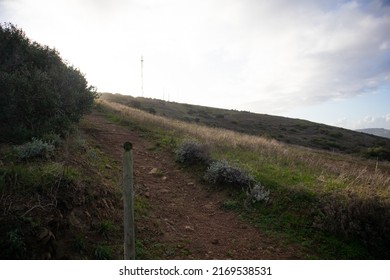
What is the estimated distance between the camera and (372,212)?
663 cm

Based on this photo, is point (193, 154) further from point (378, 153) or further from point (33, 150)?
point (378, 153)

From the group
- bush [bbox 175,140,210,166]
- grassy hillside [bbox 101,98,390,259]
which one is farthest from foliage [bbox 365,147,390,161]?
bush [bbox 175,140,210,166]

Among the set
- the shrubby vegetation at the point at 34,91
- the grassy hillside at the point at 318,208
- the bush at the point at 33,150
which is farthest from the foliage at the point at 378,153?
the bush at the point at 33,150

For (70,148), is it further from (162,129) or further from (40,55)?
(162,129)

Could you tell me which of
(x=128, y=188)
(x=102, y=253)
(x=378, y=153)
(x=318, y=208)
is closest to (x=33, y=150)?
(x=102, y=253)

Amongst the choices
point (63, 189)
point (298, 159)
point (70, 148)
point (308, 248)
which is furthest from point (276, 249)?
point (298, 159)

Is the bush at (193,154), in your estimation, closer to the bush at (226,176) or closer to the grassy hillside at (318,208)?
the grassy hillside at (318,208)

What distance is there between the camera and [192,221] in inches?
286

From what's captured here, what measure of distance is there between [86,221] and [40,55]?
799 centimetres

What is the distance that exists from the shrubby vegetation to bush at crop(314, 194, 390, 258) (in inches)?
307

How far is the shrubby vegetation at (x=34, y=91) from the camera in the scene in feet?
26.6

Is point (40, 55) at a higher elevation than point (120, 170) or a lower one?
higher

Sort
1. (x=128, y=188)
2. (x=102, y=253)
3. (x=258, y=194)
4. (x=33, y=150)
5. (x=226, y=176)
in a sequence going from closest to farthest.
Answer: (x=128, y=188)
(x=102, y=253)
(x=33, y=150)
(x=258, y=194)
(x=226, y=176)

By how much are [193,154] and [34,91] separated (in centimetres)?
558
